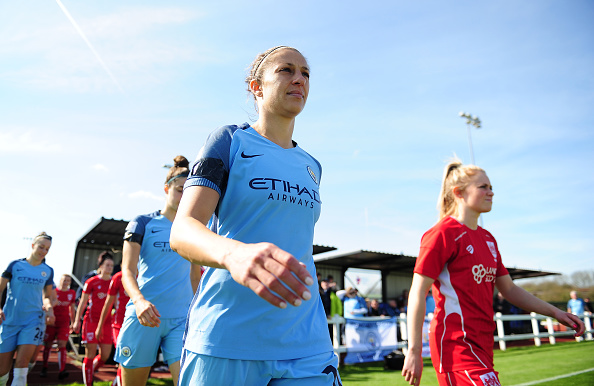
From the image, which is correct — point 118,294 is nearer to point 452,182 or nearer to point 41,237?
point 41,237

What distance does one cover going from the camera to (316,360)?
196 cm

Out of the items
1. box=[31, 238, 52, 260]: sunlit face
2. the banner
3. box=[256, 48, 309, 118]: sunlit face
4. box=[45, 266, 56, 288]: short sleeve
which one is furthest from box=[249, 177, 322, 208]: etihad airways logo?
the banner

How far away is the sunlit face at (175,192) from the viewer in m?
4.46

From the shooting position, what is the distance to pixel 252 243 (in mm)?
1884

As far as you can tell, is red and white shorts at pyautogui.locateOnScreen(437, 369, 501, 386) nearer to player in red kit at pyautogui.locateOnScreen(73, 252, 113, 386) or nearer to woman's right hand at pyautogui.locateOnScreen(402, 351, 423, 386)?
woman's right hand at pyautogui.locateOnScreen(402, 351, 423, 386)

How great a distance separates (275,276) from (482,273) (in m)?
2.75

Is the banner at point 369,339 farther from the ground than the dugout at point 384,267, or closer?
closer

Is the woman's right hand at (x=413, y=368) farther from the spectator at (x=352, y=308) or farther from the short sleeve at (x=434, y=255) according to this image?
the spectator at (x=352, y=308)

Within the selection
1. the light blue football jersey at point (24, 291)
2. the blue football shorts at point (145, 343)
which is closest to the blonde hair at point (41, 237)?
the light blue football jersey at point (24, 291)

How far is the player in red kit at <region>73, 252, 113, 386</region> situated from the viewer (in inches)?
280

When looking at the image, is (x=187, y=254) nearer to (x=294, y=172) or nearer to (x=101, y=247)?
(x=294, y=172)

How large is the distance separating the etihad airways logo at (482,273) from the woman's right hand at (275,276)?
8.52 ft

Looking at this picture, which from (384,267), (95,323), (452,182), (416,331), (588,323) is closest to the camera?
(416,331)

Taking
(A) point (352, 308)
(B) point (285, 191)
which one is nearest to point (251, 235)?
(B) point (285, 191)
